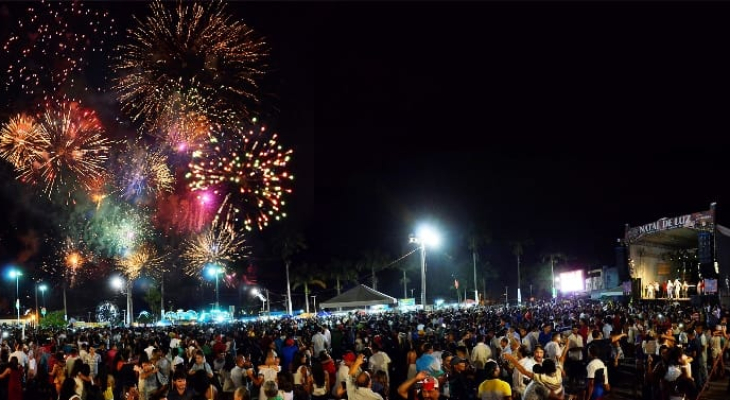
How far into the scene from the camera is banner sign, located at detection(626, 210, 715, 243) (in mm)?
31984

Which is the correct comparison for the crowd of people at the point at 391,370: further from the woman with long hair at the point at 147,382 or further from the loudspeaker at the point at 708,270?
the loudspeaker at the point at 708,270

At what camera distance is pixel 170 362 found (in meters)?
12.6

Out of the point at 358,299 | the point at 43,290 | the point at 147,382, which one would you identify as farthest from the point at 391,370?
the point at 43,290

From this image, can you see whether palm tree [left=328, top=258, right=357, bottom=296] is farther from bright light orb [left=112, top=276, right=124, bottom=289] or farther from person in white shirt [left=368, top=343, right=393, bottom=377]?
person in white shirt [left=368, top=343, right=393, bottom=377]

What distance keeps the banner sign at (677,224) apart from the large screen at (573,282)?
18.8m

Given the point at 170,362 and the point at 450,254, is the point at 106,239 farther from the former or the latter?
the point at 450,254

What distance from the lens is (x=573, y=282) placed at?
5931 centimetres

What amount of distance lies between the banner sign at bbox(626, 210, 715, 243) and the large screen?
18823 mm

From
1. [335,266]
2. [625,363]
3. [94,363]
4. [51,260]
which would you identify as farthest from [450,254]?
[94,363]

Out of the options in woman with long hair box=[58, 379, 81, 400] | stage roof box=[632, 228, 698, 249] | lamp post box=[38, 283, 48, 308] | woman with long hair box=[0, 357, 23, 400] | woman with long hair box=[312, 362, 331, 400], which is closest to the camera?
woman with long hair box=[312, 362, 331, 400]

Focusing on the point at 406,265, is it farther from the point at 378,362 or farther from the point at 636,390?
the point at 378,362

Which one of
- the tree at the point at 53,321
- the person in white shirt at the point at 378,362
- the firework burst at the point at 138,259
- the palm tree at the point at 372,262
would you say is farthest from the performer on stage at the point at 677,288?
the palm tree at the point at 372,262

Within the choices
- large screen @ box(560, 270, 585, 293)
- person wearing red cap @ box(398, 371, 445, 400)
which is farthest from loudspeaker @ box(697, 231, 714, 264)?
person wearing red cap @ box(398, 371, 445, 400)

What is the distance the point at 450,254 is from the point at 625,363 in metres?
77.5
